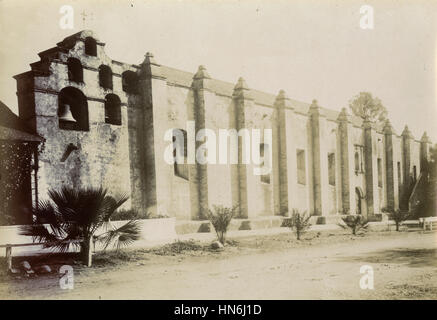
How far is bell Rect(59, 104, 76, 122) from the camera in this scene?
13102mm

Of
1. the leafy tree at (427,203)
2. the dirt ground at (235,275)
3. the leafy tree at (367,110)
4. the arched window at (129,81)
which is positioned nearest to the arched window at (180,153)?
the arched window at (129,81)

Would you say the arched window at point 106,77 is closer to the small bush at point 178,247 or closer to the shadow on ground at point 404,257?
the small bush at point 178,247

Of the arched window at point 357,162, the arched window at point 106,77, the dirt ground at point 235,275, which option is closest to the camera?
the dirt ground at point 235,275

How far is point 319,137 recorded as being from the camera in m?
24.2

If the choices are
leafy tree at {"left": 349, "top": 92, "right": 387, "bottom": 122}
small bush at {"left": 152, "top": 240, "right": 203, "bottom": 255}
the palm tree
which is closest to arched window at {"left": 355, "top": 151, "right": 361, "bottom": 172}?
leafy tree at {"left": 349, "top": 92, "right": 387, "bottom": 122}

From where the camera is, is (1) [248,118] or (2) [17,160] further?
(1) [248,118]

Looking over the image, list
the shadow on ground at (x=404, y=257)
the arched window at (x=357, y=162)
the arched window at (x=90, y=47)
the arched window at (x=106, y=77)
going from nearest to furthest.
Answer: the shadow on ground at (x=404, y=257), the arched window at (x=90, y=47), the arched window at (x=106, y=77), the arched window at (x=357, y=162)

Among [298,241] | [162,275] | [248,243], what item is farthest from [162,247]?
[298,241]

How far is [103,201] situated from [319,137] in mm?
16938

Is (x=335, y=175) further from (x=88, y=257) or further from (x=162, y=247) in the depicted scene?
(x=88, y=257)

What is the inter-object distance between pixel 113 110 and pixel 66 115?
219 centimetres

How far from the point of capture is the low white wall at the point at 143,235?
388 inches

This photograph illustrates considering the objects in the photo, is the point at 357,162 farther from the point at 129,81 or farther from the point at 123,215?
the point at 123,215

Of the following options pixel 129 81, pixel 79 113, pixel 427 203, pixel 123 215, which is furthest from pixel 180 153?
pixel 427 203
